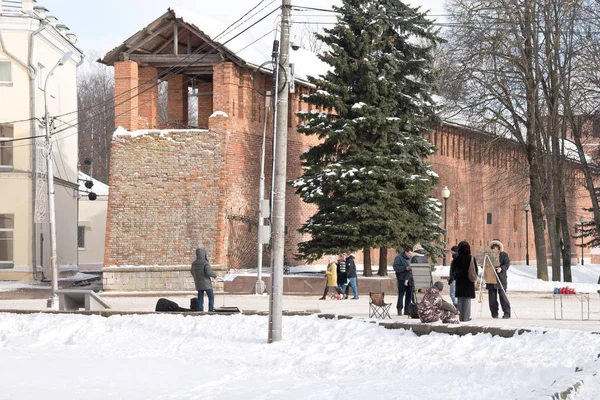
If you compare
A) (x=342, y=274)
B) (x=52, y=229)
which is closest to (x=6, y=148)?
(x=52, y=229)

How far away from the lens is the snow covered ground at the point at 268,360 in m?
13.9

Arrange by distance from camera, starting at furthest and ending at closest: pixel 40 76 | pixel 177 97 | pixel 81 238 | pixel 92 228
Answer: pixel 92 228
pixel 81 238
pixel 40 76
pixel 177 97

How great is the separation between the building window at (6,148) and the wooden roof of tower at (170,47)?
8.45m

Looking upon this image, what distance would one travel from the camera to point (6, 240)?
45.3m

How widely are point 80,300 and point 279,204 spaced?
7798mm

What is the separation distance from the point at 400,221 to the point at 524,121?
297 inches

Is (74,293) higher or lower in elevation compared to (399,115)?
lower

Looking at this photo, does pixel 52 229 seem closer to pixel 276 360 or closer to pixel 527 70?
pixel 276 360

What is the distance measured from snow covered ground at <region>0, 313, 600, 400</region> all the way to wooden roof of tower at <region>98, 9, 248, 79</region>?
18.0 metres

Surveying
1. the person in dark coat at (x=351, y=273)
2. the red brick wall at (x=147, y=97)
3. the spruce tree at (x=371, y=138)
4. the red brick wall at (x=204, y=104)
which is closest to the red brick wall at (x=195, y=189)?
the red brick wall at (x=147, y=97)

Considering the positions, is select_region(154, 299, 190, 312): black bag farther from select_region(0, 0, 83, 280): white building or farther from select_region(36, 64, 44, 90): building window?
select_region(36, 64, 44, 90): building window

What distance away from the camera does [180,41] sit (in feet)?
133

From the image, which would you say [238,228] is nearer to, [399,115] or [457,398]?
[399,115]

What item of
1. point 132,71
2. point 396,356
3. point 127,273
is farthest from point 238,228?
point 396,356
